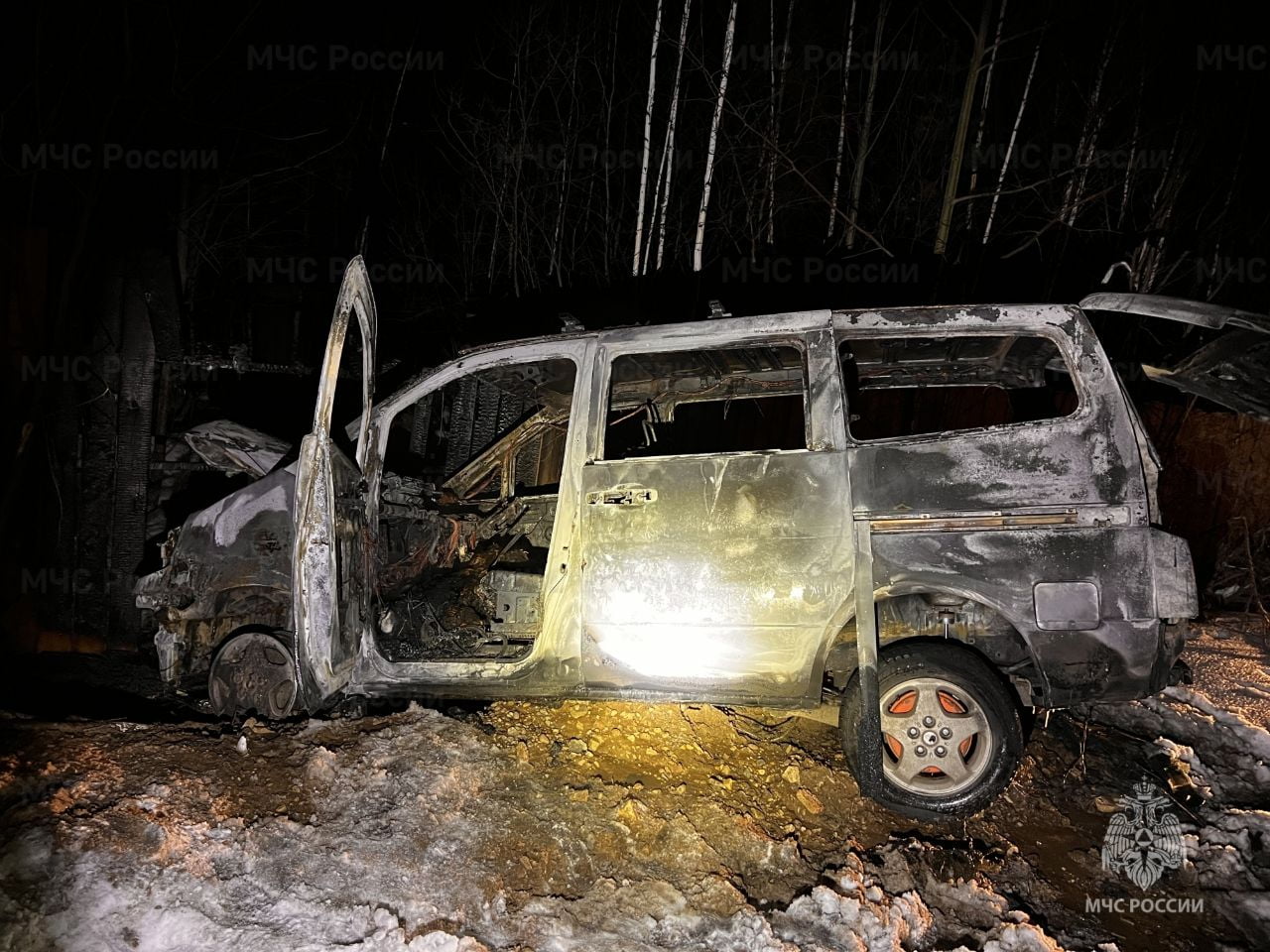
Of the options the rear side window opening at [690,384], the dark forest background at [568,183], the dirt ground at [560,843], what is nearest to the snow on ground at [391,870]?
the dirt ground at [560,843]

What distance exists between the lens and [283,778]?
9.62 ft

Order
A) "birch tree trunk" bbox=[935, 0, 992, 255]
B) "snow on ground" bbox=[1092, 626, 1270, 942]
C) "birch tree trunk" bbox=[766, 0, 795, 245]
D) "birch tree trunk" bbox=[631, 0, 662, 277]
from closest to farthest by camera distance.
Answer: "snow on ground" bbox=[1092, 626, 1270, 942]
"birch tree trunk" bbox=[935, 0, 992, 255]
"birch tree trunk" bbox=[766, 0, 795, 245]
"birch tree trunk" bbox=[631, 0, 662, 277]

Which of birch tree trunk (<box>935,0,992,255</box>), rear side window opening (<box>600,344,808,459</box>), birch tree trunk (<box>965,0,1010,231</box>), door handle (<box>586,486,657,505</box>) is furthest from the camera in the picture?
birch tree trunk (<box>965,0,1010,231</box>)

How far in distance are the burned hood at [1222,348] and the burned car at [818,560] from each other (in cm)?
24

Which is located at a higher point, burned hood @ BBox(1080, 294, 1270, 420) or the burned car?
burned hood @ BBox(1080, 294, 1270, 420)

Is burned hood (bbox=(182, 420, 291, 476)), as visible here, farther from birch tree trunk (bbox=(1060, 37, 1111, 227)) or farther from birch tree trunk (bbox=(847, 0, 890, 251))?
birch tree trunk (bbox=(1060, 37, 1111, 227))

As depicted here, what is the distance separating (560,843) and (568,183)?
10304 millimetres

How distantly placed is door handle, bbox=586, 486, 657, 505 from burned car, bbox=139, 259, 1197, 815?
1 cm

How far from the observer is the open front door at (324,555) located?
3186mm

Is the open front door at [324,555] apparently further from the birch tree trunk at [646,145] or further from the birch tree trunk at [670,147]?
the birch tree trunk at [670,147]

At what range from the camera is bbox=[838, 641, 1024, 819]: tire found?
9.39 ft

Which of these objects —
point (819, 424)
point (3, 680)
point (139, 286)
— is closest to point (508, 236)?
point (139, 286)

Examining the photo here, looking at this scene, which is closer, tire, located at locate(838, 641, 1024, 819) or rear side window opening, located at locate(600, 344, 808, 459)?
tire, located at locate(838, 641, 1024, 819)

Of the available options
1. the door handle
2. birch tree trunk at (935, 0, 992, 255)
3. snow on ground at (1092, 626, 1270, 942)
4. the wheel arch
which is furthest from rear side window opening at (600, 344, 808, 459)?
birch tree trunk at (935, 0, 992, 255)
